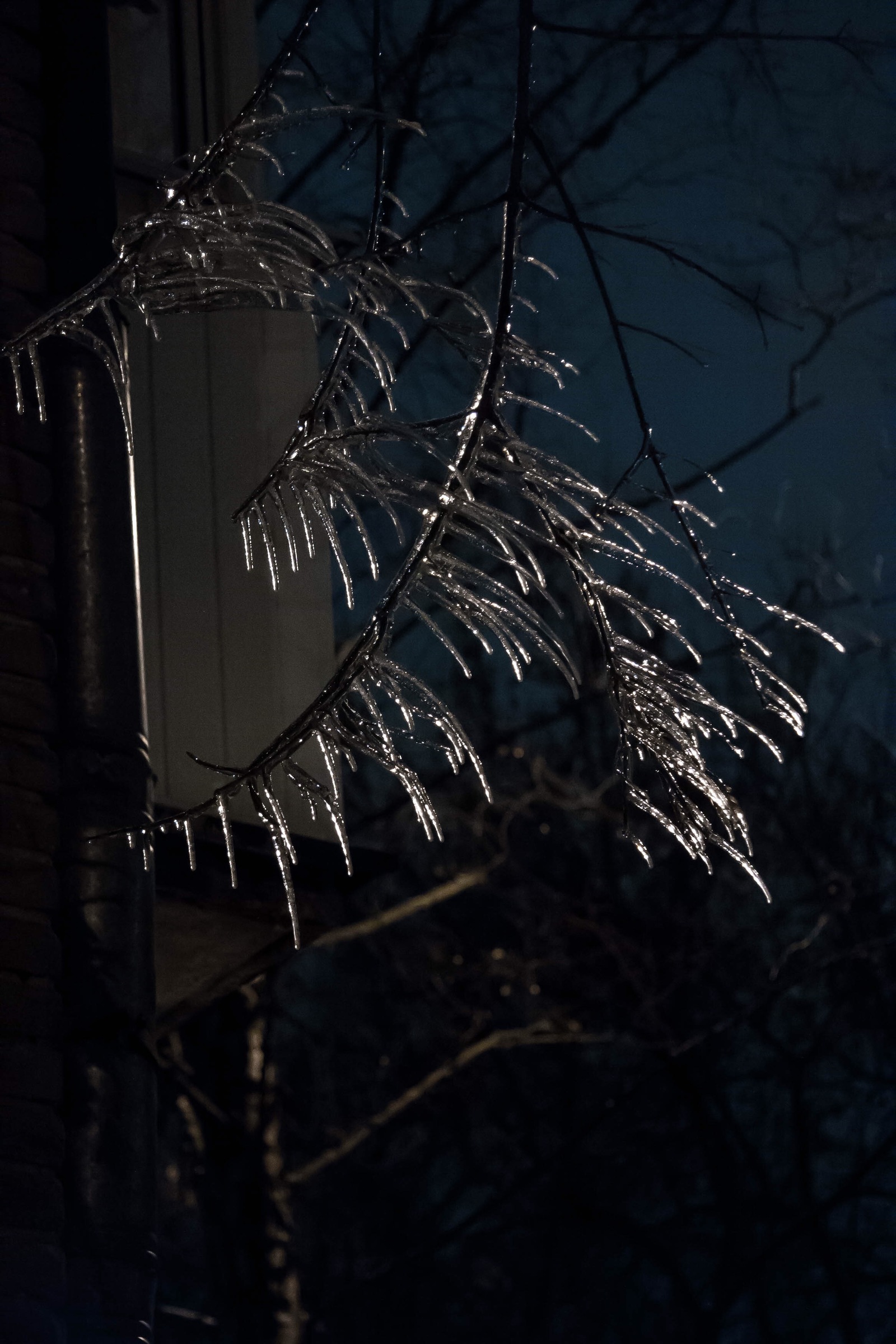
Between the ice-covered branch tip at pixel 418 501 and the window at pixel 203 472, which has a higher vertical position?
the window at pixel 203 472

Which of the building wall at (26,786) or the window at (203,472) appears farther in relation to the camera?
the window at (203,472)

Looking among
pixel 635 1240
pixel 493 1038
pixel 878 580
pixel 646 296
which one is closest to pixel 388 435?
pixel 493 1038

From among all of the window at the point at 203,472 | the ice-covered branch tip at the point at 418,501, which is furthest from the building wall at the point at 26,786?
the ice-covered branch tip at the point at 418,501

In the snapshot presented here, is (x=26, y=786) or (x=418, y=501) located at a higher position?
(x=26, y=786)

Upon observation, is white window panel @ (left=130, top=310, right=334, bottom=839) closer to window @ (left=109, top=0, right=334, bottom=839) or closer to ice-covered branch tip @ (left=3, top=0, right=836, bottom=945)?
window @ (left=109, top=0, right=334, bottom=839)

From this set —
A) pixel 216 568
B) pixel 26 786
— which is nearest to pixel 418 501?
pixel 26 786

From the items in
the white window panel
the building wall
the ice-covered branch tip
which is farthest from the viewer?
the white window panel

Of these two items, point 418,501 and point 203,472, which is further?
point 203,472

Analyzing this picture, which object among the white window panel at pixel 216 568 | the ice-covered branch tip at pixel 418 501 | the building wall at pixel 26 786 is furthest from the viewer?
the white window panel at pixel 216 568

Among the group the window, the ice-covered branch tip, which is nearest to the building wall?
the window

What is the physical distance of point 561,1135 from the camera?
10906 millimetres

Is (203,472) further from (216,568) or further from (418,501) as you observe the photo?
(418,501)

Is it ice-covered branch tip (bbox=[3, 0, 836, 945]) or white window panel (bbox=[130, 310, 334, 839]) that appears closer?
ice-covered branch tip (bbox=[3, 0, 836, 945])

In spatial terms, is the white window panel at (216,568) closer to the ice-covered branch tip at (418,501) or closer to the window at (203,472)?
the window at (203,472)
